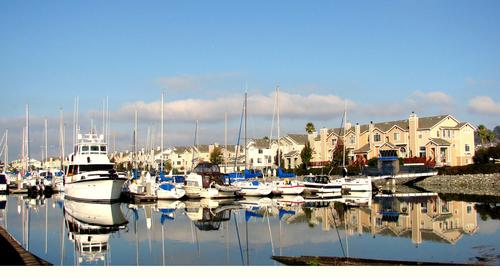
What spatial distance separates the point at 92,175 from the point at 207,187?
11.8 metres

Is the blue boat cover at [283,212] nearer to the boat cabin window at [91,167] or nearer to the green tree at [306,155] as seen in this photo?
the boat cabin window at [91,167]

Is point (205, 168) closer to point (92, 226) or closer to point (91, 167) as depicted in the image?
point (91, 167)

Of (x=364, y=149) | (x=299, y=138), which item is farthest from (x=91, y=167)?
(x=299, y=138)

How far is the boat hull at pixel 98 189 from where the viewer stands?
1801 inches

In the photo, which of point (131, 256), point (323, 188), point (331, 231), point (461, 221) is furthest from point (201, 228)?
point (323, 188)

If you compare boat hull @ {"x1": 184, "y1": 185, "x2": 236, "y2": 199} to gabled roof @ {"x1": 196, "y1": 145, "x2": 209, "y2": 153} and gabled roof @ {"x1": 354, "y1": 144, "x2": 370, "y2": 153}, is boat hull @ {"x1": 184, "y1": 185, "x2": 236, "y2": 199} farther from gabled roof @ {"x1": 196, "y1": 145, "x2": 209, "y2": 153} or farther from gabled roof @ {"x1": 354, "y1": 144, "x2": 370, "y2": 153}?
gabled roof @ {"x1": 196, "y1": 145, "x2": 209, "y2": 153}

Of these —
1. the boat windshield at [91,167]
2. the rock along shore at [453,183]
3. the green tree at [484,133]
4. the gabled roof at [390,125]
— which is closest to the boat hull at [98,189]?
the boat windshield at [91,167]

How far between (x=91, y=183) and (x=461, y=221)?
1090 inches

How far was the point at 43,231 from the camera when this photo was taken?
105ft

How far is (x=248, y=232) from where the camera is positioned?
29766mm

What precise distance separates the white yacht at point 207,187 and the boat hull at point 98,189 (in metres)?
7.99

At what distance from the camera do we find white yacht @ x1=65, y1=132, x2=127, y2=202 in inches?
1806

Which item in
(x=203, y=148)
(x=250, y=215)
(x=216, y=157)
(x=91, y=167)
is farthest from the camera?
(x=203, y=148)

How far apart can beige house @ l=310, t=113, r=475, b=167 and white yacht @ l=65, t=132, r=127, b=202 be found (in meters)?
45.1
